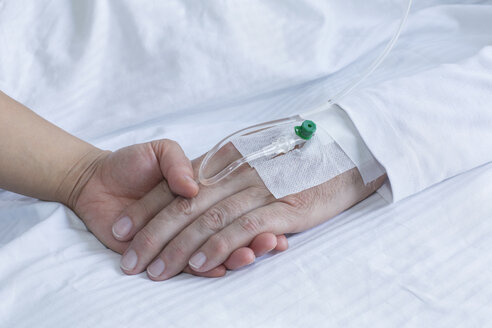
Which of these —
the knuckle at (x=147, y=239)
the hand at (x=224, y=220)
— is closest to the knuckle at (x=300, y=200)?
the hand at (x=224, y=220)

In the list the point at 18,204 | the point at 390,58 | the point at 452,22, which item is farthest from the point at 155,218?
the point at 452,22

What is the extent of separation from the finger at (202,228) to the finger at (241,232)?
0.02m

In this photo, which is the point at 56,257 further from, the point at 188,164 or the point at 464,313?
the point at 464,313

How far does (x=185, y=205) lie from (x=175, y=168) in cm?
6

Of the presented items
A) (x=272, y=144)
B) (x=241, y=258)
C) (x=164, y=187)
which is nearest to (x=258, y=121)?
(x=272, y=144)

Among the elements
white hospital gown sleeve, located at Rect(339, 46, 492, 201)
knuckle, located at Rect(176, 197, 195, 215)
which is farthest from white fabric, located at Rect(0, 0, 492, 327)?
knuckle, located at Rect(176, 197, 195, 215)

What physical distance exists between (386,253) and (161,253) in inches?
13.5

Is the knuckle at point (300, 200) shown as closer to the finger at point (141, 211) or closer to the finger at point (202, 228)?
the finger at point (202, 228)

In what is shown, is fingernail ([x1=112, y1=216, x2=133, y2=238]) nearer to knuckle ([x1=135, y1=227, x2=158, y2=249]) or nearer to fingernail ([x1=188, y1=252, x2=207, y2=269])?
knuckle ([x1=135, y1=227, x2=158, y2=249])

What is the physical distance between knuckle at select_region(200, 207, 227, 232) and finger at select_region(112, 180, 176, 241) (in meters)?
0.08

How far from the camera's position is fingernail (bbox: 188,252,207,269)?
0.79 metres

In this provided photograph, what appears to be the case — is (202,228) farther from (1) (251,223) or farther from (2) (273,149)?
(2) (273,149)

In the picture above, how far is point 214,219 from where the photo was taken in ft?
2.75

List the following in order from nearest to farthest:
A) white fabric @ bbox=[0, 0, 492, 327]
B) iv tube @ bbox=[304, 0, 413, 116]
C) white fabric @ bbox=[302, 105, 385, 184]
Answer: white fabric @ bbox=[0, 0, 492, 327] → white fabric @ bbox=[302, 105, 385, 184] → iv tube @ bbox=[304, 0, 413, 116]
